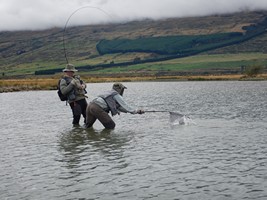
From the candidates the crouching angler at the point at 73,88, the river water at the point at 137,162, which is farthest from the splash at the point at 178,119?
the crouching angler at the point at 73,88

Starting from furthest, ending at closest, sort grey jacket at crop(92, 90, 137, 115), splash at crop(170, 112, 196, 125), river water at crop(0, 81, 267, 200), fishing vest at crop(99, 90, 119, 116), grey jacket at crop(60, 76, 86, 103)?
grey jacket at crop(60, 76, 86, 103), splash at crop(170, 112, 196, 125), fishing vest at crop(99, 90, 119, 116), grey jacket at crop(92, 90, 137, 115), river water at crop(0, 81, 267, 200)

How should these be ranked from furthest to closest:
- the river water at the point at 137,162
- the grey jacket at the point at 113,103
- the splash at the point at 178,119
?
the splash at the point at 178,119, the grey jacket at the point at 113,103, the river water at the point at 137,162

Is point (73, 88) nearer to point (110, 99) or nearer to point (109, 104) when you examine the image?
Result: point (110, 99)

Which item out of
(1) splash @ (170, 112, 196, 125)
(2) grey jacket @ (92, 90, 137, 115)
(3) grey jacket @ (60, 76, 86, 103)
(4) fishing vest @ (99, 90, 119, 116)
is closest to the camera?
(2) grey jacket @ (92, 90, 137, 115)

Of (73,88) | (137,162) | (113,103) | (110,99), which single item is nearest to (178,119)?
(113,103)

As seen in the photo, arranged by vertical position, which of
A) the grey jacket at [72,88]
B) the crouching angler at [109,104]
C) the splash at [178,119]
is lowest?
the splash at [178,119]

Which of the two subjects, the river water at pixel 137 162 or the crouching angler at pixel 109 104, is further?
the crouching angler at pixel 109 104

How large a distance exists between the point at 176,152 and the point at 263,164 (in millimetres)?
2653

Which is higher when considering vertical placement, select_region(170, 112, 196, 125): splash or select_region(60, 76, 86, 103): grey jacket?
select_region(60, 76, 86, 103): grey jacket

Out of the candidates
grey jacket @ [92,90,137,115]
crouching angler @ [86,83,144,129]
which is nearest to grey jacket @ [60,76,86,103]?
crouching angler @ [86,83,144,129]

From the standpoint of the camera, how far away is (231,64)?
187625 millimetres

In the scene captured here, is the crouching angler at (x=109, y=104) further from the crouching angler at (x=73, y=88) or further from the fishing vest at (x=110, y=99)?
the crouching angler at (x=73, y=88)

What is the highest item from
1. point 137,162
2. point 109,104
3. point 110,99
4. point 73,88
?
point 73,88

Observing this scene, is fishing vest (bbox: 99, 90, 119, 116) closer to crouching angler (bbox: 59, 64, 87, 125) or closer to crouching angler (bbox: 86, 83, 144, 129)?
crouching angler (bbox: 86, 83, 144, 129)
